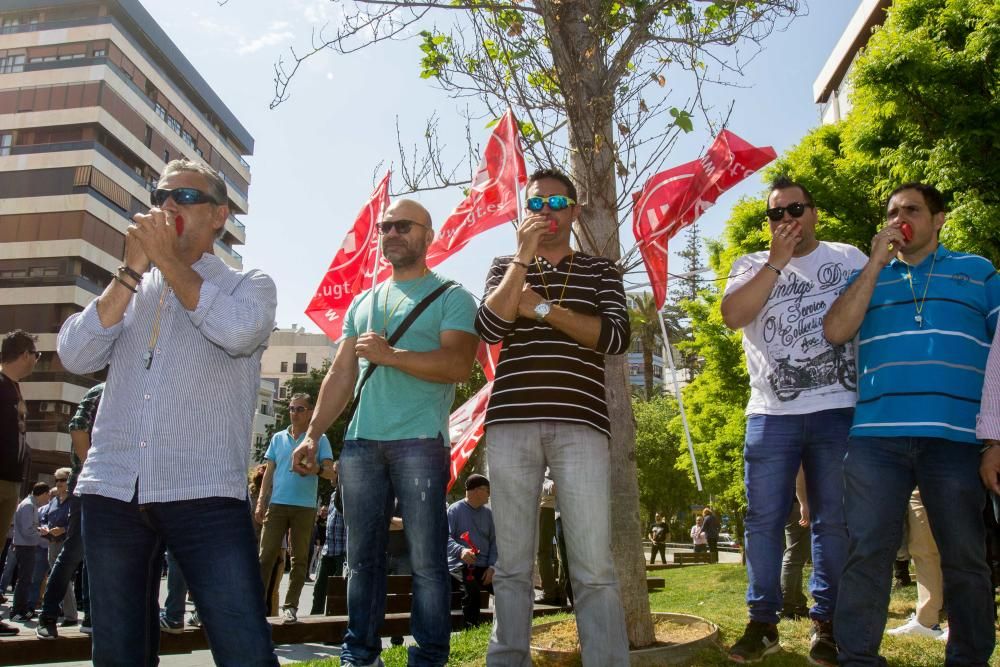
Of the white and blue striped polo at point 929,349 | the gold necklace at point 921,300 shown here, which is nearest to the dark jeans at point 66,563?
the white and blue striped polo at point 929,349

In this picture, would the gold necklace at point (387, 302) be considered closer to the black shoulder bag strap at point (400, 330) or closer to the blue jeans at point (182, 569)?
the black shoulder bag strap at point (400, 330)

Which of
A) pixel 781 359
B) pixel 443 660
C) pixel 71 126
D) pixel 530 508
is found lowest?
pixel 443 660

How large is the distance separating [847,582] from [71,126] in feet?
181

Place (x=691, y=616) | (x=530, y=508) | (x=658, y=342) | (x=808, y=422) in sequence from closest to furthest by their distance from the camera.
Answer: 1. (x=530, y=508)
2. (x=808, y=422)
3. (x=691, y=616)
4. (x=658, y=342)

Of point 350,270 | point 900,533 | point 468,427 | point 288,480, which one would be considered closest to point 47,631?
point 288,480

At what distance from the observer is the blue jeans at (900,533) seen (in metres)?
3.59

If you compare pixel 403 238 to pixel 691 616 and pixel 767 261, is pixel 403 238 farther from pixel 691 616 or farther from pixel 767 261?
pixel 691 616

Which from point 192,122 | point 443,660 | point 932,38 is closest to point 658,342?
point 192,122

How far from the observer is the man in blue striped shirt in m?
2.84

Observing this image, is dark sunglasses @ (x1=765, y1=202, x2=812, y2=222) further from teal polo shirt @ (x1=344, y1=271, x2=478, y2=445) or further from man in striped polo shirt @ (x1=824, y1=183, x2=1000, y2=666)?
teal polo shirt @ (x1=344, y1=271, x2=478, y2=445)

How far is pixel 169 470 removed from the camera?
287cm

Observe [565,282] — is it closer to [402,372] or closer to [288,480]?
[402,372]

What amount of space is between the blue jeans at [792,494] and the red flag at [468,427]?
10.1ft

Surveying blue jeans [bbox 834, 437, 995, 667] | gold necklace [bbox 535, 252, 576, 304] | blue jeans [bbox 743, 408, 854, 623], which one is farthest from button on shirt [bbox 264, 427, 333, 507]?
blue jeans [bbox 834, 437, 995, 667]
